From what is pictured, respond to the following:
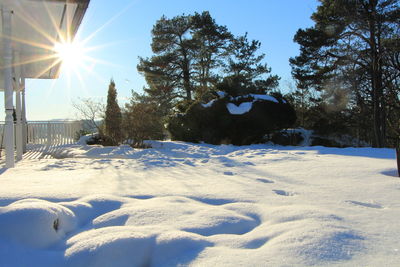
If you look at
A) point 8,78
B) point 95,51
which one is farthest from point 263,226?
point 95,51

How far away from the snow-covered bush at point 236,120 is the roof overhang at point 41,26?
433 centimetres

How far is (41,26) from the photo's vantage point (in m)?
4.73

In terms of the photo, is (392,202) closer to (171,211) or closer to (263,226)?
Answer: (263,226)

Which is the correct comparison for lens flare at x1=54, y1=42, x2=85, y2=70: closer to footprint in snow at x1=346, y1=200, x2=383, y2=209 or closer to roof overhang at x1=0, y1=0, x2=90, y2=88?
roof overhang at x1=0, y1=0, x2=90, y2=88

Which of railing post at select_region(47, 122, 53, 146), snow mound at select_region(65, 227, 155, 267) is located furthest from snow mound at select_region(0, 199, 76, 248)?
railing post at select_region(47, 122, 53, 146)

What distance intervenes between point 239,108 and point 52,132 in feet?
21.3

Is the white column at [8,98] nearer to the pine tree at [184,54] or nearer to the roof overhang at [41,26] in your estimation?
the roof overhang at [41,26]

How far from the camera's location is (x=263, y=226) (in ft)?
4.74

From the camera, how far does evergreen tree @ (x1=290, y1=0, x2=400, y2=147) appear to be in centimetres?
844

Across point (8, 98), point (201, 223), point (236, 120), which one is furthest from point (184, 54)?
point (201, 223)

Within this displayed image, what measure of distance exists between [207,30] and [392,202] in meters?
14.1

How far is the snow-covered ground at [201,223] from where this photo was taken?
1104 millimetres

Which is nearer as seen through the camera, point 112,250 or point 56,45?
point 112,250

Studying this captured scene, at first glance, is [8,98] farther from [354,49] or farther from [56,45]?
[354,49]
